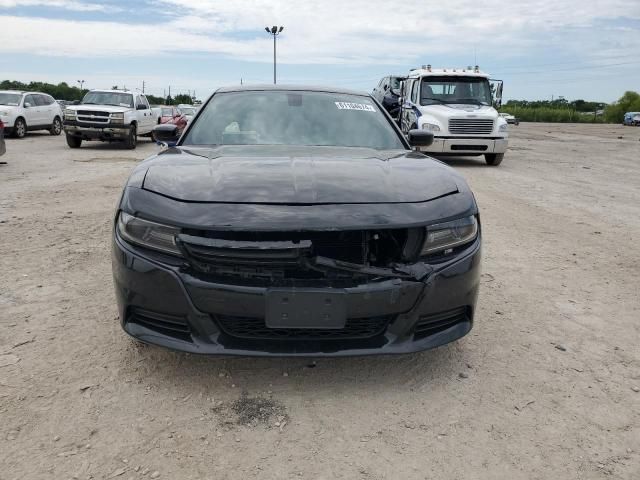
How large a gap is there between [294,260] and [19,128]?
2090 centimetres

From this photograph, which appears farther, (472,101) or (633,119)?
(633,119)

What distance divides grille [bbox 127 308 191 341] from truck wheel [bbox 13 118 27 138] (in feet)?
66.2

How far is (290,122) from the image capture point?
12.6ft

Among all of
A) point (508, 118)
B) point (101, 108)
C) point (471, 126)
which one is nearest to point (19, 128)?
point (101, 108)

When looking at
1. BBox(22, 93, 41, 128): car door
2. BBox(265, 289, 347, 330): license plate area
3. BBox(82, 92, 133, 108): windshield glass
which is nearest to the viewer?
BBox(265, 289, 347, 330): license plate area

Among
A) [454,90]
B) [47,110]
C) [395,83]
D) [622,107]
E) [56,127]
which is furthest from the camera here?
[622,107]

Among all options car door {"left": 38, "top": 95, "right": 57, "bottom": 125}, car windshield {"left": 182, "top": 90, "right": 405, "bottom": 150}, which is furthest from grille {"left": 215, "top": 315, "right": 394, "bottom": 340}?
car door {"left": 38, "top": 95, "right": 57, "bottom": 125}

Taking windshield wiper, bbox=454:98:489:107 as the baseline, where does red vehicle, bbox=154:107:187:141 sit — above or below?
below

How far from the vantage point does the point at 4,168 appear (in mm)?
11203

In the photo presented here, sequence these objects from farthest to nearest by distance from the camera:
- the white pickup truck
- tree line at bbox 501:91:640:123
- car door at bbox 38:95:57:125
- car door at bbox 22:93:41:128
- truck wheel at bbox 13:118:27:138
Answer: tree line at bbox 501:91:640:123 → car door at bbox 38:95:57:125 → car door at bbox 22:93:41:128 → truck wheel at bbox 13:118:27:138 → the white pickup truck

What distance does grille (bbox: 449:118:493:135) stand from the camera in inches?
507

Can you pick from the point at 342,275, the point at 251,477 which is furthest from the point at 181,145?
the point at 251,477

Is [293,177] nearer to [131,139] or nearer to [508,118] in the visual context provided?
[508,118]

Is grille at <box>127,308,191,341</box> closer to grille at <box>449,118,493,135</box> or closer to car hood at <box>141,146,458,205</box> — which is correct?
car hood at <box>141,146,458,205</box>
